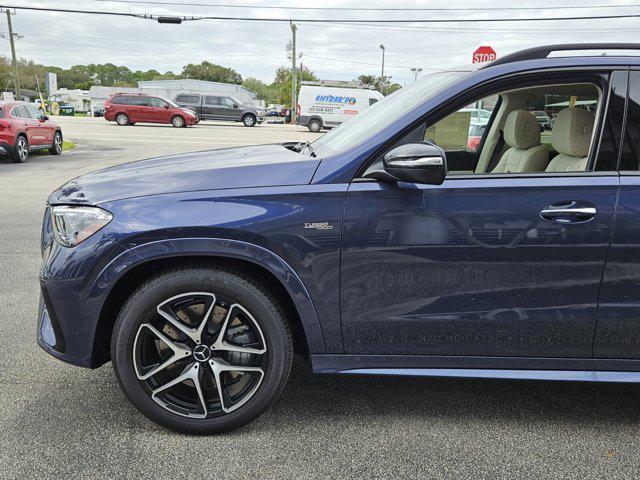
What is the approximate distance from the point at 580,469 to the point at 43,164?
1469 centimetres

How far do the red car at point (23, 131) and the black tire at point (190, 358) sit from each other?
13317 mm

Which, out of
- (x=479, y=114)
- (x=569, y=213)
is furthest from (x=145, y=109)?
(x=569, y=213)

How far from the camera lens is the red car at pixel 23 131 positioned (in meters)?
13.9

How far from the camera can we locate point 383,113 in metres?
3.00

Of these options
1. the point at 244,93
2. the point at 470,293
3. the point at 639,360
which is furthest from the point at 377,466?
the point at 244,93

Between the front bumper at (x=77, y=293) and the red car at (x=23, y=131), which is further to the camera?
the red car at (x=23, y=131)

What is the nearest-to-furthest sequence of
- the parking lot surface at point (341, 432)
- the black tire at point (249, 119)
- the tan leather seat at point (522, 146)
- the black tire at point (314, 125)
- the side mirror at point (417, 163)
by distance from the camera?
the side mirror at point (417, 163), the parking lot surface at point (341, 432), the tan leather seat at point (522, 146), the black tire at point (314, 125), the black tire at point (249, 119)

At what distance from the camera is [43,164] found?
47.3 ft

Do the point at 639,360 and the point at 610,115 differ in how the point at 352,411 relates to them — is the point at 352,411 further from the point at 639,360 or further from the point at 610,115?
the point at 610,115

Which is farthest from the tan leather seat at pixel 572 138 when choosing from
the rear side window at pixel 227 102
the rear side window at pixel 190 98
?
the rear side window at pixel 190 98

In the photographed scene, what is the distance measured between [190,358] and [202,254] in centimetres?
53

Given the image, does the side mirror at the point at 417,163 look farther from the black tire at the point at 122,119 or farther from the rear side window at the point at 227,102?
the rear side window at the point at 227,102

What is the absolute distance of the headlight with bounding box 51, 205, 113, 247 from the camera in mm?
2570

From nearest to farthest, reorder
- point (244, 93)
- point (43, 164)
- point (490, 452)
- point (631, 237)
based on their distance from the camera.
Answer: point (631, 237) < point (490, 452) < point (43, 164) < point (244, 93)
